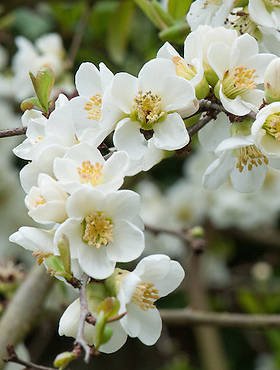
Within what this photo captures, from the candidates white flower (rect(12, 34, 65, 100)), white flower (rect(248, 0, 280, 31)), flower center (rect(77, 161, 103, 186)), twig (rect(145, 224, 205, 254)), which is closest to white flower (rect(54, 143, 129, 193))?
flower center (rect(77, 161, 103, 186))

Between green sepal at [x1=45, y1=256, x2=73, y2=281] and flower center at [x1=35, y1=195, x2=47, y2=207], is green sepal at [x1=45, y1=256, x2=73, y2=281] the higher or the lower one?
the lower one

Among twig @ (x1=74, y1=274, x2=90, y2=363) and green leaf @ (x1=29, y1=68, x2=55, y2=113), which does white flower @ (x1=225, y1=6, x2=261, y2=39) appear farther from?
twig @ (x1=74, y1=274, x2=90, y2=363)

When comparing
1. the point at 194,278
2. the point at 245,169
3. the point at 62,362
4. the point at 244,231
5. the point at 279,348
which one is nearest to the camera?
the point at 62,362

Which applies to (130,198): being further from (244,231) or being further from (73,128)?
(244,231)

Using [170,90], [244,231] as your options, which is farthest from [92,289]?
[244,231]

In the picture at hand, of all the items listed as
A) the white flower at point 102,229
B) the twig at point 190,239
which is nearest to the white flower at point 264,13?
the white flower at point 102,229

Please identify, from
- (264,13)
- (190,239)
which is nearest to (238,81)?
(264,13)

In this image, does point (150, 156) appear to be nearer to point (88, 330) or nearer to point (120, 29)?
point (88, 330)
